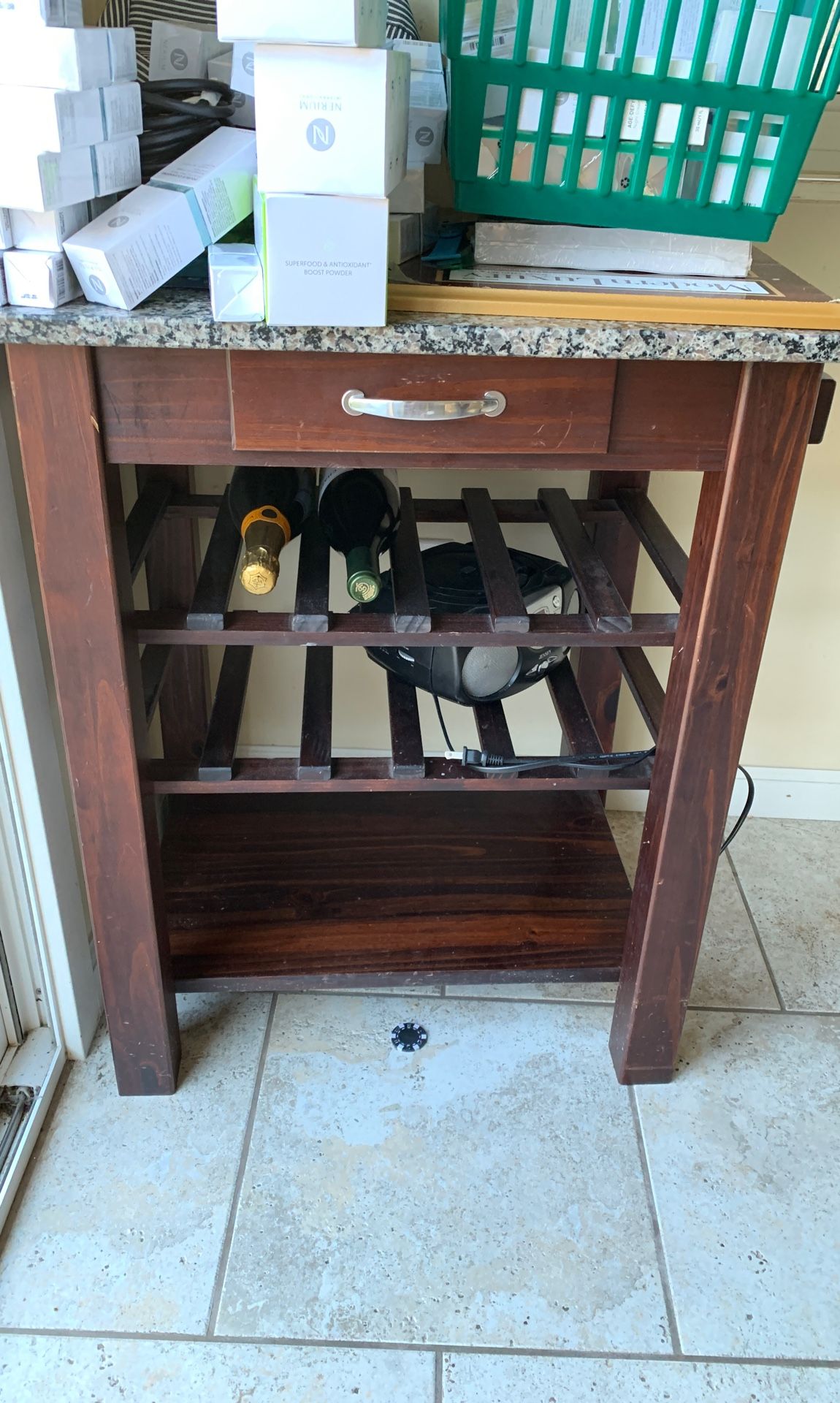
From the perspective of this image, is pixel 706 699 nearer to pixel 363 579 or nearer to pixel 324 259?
pixel 363 579

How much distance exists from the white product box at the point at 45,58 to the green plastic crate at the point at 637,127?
0.31 metres

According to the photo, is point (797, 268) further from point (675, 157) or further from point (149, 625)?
point (149, 625)

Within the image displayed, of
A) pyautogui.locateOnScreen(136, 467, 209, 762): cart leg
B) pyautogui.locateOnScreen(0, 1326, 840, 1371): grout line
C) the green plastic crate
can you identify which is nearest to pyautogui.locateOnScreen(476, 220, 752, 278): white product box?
the green plastic crate

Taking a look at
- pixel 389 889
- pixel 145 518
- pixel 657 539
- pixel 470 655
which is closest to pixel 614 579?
pixel 657 539

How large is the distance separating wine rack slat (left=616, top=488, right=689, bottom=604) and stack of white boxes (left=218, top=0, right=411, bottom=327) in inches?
18.9

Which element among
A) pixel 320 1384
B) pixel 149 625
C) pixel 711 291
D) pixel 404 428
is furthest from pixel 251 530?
pixel 320 1384

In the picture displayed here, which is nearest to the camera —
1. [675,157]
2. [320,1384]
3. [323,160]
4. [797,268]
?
[323,160]

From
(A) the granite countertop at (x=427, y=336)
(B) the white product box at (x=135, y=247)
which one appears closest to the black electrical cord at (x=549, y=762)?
(A) the granite countertop at (x=427, y=336)

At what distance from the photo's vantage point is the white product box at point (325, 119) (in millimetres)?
772

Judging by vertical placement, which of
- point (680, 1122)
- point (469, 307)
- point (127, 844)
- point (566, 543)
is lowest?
point (680, 1122)

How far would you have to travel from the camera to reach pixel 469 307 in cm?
90

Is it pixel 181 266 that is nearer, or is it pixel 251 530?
pixel 181 266

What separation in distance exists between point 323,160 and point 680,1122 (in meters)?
1.10

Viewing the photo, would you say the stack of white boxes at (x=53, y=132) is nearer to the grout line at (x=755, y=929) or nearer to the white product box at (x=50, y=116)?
the white product box at (x=50, y=116)
